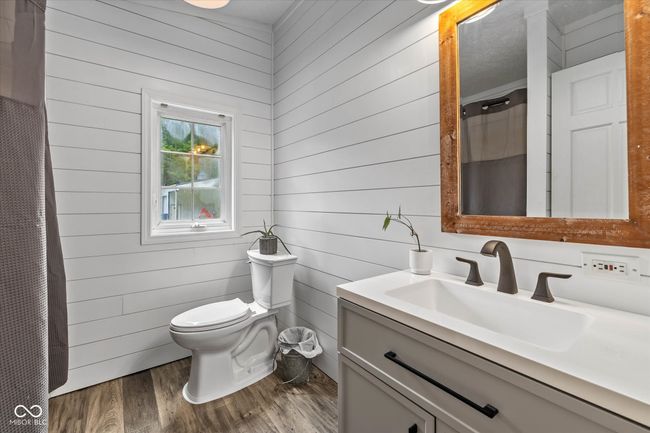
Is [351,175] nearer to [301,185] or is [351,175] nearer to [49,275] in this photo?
[301,185]

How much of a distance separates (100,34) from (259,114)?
120 centimetres

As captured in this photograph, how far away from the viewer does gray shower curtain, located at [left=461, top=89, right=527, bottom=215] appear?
3.62 ft

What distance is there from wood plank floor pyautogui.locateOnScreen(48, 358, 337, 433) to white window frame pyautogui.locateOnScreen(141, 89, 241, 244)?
102 cm

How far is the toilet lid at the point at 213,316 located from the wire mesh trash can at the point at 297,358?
1.21 feet

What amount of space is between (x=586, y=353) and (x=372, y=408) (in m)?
0.67

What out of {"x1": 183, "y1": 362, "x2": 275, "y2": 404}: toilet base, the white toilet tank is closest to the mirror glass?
the white toilet tank

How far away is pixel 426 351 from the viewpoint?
0.83 meters

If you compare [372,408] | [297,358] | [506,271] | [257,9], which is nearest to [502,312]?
[506,271]

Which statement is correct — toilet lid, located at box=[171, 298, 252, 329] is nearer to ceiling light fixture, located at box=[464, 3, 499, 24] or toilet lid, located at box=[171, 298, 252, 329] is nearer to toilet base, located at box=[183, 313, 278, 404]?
toilet base, located at box=[183, 313, 278, 404]

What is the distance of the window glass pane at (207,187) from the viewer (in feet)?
8.26

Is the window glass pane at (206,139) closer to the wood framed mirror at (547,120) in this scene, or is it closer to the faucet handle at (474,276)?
the wood framed mirror at (547,120)

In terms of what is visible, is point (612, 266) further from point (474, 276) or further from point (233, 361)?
point (233, 361)

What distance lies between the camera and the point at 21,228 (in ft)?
2.06

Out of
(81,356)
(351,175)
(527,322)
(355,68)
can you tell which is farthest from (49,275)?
(355,68)
